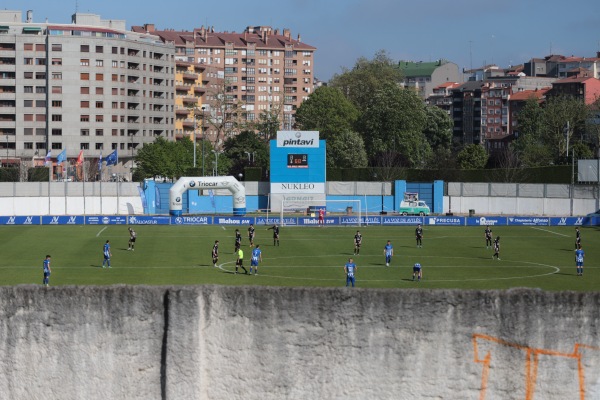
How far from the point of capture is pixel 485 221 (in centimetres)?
8288

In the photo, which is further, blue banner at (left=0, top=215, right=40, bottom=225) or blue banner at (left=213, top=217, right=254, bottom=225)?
blue banner at (left=213, top=217, right=254, bottom=225)

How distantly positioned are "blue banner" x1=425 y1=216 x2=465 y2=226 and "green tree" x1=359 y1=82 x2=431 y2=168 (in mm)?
51202

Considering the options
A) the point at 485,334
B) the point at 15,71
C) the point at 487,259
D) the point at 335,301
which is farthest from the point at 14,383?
the point at 15,71

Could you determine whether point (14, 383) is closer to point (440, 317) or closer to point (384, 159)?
point (440, 317)

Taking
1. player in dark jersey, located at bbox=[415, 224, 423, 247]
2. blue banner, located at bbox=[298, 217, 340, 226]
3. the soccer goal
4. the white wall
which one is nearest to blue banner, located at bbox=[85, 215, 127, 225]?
the soccer goal

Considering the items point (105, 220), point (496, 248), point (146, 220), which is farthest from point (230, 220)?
point (496, 248)

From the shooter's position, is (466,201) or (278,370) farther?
(466,201)

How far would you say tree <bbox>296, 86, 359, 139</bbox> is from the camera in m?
148

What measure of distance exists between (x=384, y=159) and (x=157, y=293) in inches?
4486

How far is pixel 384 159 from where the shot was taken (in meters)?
127

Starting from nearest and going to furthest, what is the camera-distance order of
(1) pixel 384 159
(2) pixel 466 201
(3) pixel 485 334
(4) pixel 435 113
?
(3) pixel 485 334 < (2) pixel 466 201 < (1) pixel 384 159 < (4) pixel 435 113

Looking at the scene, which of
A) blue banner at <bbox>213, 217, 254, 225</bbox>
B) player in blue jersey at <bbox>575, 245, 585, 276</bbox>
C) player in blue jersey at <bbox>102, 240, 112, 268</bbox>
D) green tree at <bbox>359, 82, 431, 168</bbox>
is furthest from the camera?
green tree at <bbox>359, 82, 431, 168</bbox>

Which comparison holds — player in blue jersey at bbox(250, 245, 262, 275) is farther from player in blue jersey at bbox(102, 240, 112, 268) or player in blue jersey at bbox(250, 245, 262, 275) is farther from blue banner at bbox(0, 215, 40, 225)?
blue banner at bbox(0, 215, 40, 225)

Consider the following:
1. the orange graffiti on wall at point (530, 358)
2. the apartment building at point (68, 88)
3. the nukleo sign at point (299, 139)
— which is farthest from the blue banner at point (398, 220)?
the apartment building at point (68, 88)
